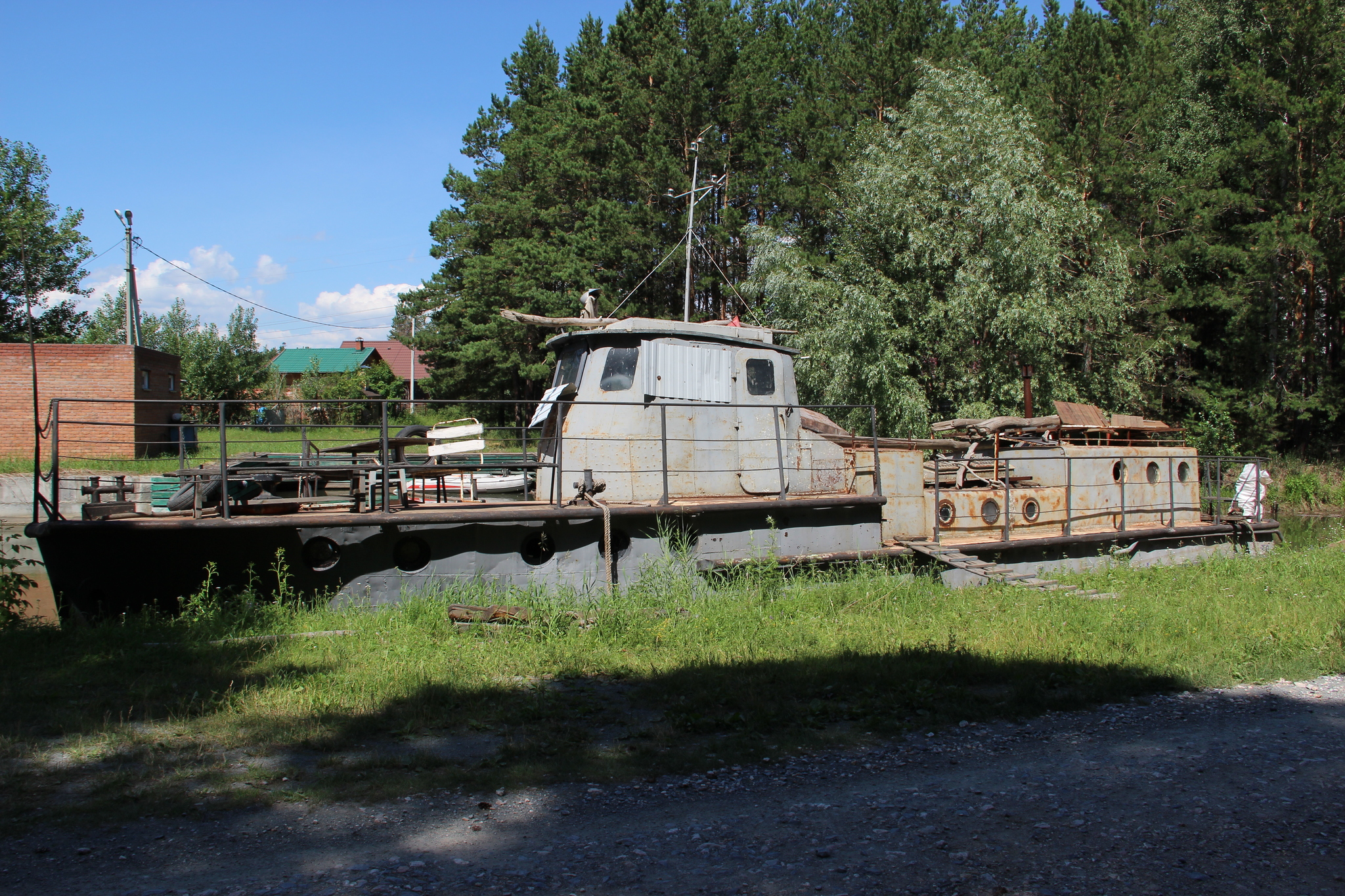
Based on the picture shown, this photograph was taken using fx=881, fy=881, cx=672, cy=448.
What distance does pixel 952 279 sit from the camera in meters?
22.1

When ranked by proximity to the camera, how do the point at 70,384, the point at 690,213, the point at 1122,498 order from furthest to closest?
1. the point at 70,384
2. the point at 690,213
3. the point at 1122,498

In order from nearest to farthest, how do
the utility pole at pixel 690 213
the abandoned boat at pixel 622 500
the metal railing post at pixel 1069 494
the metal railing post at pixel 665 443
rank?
1. the abandoned boat at pixel 622 500
2. the metal railing post at pixel 665 443
3. the metal railing post at pixel 1069 494
4. the utility pole at pixel 690 213

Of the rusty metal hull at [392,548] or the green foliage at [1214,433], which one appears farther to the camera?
the green foliage at [1214,433]

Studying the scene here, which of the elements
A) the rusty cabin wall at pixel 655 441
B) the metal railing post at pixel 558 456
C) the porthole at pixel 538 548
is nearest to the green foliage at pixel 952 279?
the rusty cabin wall at pixel 655 441

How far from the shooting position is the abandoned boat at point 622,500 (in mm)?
8070

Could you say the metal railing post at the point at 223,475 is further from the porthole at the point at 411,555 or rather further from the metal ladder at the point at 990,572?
the metal ladder at the point at 990,572

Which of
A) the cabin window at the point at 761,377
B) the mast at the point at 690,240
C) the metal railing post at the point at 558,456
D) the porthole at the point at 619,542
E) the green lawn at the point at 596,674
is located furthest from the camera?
the mast at the point at 690,240

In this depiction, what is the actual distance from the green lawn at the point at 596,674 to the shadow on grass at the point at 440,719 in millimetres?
20

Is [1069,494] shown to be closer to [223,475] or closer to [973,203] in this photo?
[223,475]

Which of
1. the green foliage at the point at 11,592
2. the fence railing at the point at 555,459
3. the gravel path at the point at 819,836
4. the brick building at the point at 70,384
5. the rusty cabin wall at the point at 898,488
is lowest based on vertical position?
the gravel path at the point at 819,836

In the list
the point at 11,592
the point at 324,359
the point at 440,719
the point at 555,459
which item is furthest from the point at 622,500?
the point at 324,359

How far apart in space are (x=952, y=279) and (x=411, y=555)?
1734cm

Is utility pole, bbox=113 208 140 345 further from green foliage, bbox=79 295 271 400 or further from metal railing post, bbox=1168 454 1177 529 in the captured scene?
metal railing post, bbox=1168 454 1177 529

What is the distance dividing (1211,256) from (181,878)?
28.8m
